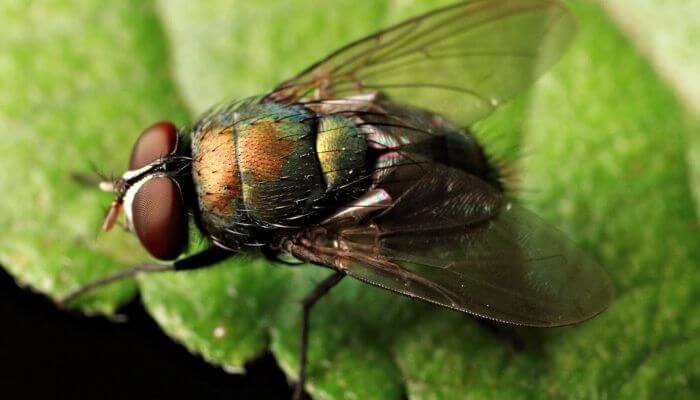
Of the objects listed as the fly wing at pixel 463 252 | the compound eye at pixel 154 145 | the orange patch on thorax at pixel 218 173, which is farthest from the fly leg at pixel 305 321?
the compound eye at pixel 154 145

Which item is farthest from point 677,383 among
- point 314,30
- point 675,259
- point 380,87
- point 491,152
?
point 314,30

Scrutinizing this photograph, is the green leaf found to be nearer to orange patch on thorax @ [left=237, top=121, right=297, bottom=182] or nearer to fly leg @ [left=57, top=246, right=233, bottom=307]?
fly leg @ [left=57, top=246, right=233, bottom=307]

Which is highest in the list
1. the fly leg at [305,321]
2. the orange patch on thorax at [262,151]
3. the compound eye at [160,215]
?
the orange patch on thorax at [262,151]

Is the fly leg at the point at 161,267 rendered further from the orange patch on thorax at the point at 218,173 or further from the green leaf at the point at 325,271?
the orange patch on thorax at the point at 218,173

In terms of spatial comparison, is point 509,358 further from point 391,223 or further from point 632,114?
point 632,114

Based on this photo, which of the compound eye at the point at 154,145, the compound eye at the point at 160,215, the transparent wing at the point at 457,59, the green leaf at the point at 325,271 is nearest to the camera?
the compound eye at the point at 160,215

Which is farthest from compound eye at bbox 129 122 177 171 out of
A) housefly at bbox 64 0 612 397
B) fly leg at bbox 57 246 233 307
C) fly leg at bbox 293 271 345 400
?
fly leg at bbox 293 271 345 400

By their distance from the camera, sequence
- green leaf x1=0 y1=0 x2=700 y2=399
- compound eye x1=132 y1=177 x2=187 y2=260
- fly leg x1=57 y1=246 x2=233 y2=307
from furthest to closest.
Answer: green leaf x1=0 y1=0 x2=700 y2=399 → fly leg x1=57 y1=246 x2=233 y2=307 → compound eye x1=132 y1=177 x2=187 y2=260
